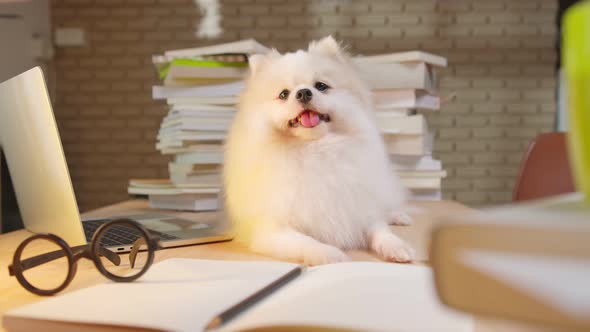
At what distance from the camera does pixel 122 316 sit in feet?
1.56

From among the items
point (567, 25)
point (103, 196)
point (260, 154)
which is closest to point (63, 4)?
point (103, 196)

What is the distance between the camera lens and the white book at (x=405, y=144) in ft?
5.45

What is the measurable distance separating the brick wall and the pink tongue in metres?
2.01

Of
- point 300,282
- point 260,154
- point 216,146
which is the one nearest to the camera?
point 300,282

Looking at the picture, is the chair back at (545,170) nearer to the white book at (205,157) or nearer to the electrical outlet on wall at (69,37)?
the white book at (205,157)

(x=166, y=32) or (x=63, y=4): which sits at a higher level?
(x=63, y=4)

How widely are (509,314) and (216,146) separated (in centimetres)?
140

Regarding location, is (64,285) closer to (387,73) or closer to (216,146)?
(216,146)

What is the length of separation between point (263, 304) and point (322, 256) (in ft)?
1.09

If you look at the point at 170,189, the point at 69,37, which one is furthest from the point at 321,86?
the point at 69,37

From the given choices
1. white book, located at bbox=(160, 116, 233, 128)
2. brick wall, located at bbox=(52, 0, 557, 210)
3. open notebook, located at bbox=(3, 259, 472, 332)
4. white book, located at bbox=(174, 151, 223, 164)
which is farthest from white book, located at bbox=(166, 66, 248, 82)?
brick wall, located at bbox=(52, 0, 557, 210)

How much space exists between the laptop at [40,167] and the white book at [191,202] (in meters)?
0.52

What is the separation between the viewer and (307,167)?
3.26 feet

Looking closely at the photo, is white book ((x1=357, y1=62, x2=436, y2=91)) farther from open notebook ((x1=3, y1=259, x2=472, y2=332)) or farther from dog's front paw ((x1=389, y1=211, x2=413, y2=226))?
open notebook ((x1=3, y1=259, x2=472, y2=332))
